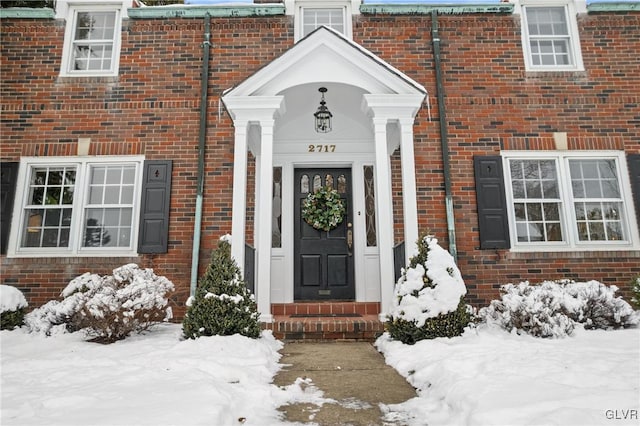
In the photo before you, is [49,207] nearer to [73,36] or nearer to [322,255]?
[73,36]

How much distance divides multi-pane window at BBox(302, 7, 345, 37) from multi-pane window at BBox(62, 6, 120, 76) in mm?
3331

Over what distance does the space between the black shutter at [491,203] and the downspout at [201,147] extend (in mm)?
4379

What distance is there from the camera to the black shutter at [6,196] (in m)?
6.35

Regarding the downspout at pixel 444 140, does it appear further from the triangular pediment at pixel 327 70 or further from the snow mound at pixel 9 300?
the snow mound at pixel 9 300

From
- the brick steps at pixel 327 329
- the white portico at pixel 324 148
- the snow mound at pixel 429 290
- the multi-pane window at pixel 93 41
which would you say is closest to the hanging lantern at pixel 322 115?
the white portico at pixel 324 148

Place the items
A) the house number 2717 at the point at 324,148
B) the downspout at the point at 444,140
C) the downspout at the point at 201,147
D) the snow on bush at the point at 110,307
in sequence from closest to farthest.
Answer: the snow on bush at the point at 110,307, the downspout at the point at 201,147, the downspout at the point at 444,140, the house number 2717 at the point at 324,148

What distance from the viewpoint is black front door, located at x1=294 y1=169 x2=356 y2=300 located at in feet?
22.0

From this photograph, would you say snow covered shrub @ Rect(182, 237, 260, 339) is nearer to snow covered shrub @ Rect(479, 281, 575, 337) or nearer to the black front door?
the black front door

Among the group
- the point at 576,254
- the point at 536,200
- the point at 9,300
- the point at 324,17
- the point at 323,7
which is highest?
the point at 323,7

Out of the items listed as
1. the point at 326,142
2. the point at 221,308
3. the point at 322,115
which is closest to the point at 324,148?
the point at 326,142

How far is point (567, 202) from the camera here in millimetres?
6512

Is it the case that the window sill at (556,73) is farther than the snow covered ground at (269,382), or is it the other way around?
the window sill at (556,73)

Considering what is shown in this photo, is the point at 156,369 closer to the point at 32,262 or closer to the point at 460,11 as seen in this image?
the point at 32,262

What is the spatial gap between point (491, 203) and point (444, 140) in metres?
1.25
